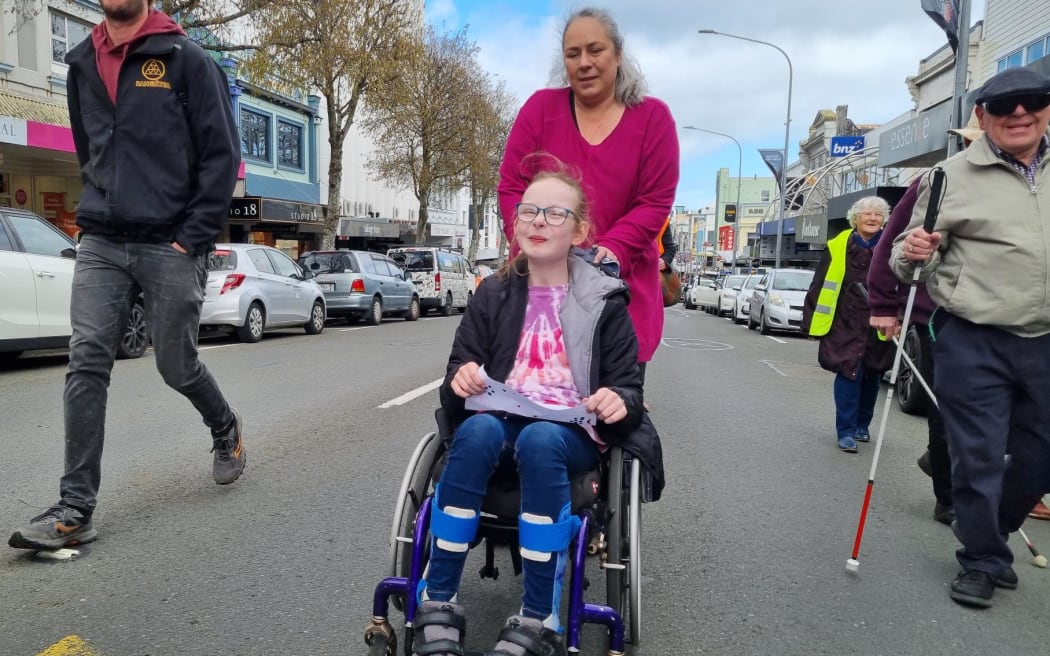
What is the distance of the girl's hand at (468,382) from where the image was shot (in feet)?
8.35

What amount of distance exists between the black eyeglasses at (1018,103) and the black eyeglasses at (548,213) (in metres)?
1.83

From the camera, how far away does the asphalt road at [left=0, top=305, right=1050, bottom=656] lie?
287 centimetres

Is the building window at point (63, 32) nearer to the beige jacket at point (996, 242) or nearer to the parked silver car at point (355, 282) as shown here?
the parked silver car at point (355, 282)

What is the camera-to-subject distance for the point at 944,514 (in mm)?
4414

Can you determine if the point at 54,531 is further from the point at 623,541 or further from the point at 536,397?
the point at 623,541

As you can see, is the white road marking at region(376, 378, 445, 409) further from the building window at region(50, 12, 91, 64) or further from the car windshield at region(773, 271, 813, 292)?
the building window at region(50, 12, 91, 64)

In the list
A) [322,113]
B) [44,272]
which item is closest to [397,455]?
[44,272]

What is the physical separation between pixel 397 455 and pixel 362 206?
117 ft

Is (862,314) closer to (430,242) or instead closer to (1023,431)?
(1023,431)

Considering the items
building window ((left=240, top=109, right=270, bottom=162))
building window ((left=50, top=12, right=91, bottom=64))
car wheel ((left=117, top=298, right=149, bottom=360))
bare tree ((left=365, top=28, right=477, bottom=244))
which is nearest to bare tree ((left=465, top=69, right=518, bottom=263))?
bare tree ((left=365, top=28, right=477, bottom=244))

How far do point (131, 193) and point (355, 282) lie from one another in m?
→ 14.8

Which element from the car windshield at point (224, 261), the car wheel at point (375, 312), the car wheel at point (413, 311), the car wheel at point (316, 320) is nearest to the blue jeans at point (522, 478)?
the car windshield at point (224, 261)

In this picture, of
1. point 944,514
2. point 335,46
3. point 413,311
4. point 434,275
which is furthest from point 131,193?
point 434,275

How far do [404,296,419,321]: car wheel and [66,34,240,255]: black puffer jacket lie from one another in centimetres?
1743
